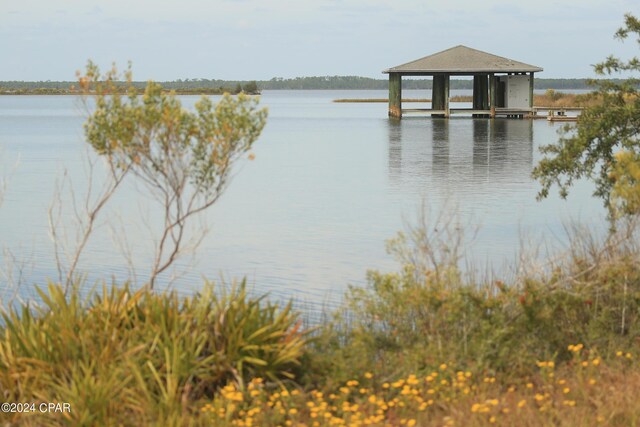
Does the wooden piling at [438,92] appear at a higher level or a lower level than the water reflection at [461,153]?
higher

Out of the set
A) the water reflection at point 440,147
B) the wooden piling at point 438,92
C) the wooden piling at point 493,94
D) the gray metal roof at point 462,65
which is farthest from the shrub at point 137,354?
the wooden piling at point 438,92

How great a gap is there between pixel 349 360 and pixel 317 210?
1612 cm

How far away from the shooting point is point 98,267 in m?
17.0

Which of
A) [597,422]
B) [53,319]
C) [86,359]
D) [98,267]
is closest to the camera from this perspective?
[597,422]

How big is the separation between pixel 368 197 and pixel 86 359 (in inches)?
772

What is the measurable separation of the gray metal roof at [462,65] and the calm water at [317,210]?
47.3ft

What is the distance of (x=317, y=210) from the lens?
24641mm

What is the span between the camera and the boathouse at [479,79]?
62.8 metres

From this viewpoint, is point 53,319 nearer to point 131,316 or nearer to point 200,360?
point 131,316

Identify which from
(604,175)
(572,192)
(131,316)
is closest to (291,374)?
(131,316)

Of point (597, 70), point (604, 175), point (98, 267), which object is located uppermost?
point (597, 70)

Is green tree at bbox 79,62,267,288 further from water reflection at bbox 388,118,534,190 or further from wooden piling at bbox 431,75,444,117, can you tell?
wooden piling at bbox 431,75,444,117

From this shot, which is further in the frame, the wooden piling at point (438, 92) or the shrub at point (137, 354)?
the wooden piling at point (438, 92)

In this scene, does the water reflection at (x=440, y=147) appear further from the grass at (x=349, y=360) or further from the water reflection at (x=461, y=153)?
the grass at (x=349, y=360)
